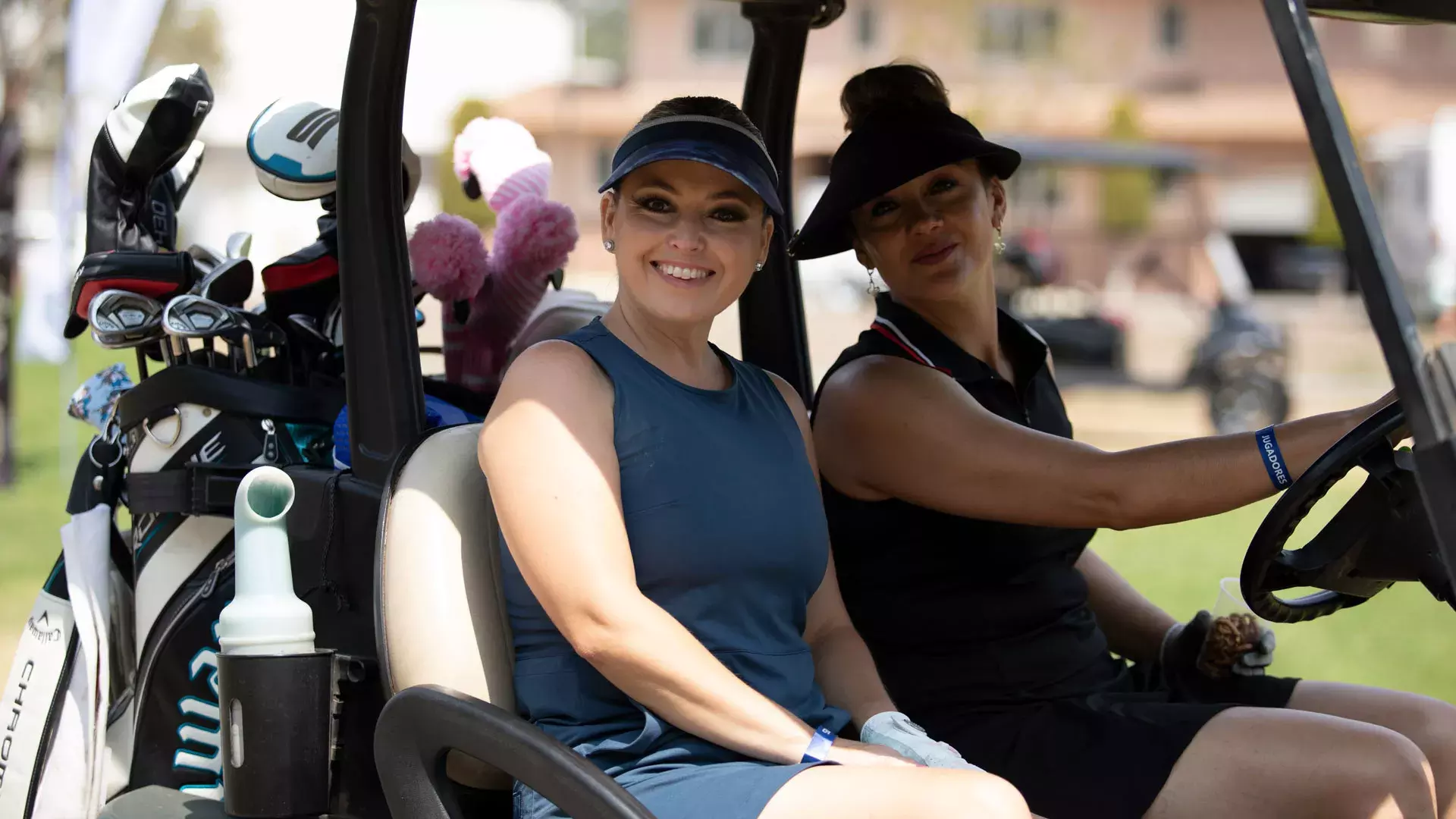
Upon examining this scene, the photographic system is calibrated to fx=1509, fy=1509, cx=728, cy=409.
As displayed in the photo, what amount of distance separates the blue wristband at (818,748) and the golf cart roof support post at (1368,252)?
2.29 feet

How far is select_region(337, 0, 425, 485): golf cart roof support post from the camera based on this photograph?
1.96m

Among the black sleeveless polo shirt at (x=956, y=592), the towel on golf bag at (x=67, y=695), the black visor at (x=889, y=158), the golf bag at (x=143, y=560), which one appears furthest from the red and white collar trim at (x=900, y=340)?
the towel on golf bag at (x=67, y=695)

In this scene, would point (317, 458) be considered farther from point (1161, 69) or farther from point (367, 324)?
point (1161, 69)

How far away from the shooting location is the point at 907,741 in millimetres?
1804

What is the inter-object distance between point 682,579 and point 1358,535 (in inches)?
32.6

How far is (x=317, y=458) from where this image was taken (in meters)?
2.25

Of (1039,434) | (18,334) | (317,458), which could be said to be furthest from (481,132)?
(18,334)

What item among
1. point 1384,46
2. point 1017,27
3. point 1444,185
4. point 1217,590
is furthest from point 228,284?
point 1384,46

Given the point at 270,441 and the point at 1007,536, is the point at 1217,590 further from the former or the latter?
the point at 270,441

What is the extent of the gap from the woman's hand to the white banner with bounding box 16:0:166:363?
5.76 metres

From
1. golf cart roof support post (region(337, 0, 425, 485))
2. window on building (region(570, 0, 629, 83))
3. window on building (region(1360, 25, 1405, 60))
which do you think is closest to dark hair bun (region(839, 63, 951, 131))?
golf cart roof support post (region(337, 0, 425, 485))

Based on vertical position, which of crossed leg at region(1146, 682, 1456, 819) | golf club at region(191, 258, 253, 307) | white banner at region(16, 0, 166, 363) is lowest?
crossed leg at region(1146, 682, 1456, 819)

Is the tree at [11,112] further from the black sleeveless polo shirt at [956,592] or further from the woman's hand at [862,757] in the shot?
the woman's hand at [862,757]

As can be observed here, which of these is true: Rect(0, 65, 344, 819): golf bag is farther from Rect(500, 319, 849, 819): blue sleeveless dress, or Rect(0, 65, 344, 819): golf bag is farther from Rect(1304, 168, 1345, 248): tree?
Rect(1304, 168, 1345, 248): tree
